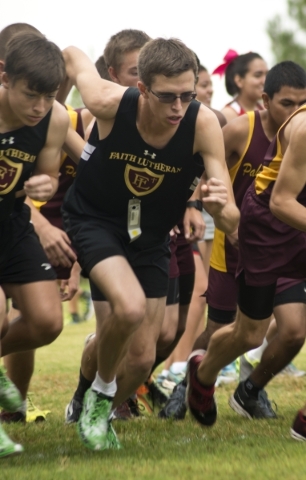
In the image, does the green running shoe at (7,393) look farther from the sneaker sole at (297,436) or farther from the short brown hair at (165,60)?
the short brown hair at (165,60)

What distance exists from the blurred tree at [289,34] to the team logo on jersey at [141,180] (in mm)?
49117

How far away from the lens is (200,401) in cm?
663

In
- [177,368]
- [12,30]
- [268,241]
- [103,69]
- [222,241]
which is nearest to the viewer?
[268,241]

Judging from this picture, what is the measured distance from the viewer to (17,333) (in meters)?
6.14

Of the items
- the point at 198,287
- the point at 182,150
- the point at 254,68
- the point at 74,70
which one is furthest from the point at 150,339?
the point at 254,68

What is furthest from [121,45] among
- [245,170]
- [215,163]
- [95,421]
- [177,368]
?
[177,368]

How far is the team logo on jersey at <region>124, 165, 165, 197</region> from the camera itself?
5.62 meters

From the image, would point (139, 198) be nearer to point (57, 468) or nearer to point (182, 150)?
point (182, 150)

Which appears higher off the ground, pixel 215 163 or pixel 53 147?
pixel 215 163

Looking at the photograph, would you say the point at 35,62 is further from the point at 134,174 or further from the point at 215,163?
the point at 215,163

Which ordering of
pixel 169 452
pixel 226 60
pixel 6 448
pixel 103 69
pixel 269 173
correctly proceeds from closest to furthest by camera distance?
pixel 6 448, pixel 169 452, pixel 269 173, pixel 103 69, pixel 226 60

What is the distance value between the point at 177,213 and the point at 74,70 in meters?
1.17

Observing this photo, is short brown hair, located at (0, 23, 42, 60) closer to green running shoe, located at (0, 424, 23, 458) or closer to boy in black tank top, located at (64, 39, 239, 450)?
boy in black tank top, located at (64, 39, 239, 450)

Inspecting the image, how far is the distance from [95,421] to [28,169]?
150 centimetres
